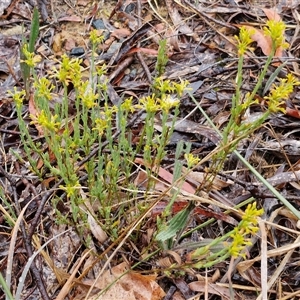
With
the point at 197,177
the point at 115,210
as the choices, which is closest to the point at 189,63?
the point at 197,177

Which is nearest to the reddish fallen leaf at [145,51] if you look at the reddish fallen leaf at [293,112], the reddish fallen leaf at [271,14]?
the reddish fallen leaf at [271,14]

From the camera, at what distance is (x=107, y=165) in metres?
1.50

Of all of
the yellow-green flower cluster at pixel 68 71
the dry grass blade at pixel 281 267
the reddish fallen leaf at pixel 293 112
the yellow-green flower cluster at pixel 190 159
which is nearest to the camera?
the yellow-green flower cluster at pixel 68 71

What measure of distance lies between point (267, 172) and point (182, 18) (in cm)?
97

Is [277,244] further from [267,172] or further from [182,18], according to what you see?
[182,18]

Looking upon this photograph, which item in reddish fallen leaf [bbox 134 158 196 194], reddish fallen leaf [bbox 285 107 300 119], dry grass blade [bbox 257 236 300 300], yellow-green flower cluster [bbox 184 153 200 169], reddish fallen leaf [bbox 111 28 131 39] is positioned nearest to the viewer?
yellow-green flower cluster [bbox 184 153 200 169]

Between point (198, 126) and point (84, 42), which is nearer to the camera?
point (198, 126)

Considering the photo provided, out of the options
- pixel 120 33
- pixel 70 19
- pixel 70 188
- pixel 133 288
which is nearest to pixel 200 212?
pixel 133 288

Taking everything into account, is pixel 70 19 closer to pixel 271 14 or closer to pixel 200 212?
pixel 271 14

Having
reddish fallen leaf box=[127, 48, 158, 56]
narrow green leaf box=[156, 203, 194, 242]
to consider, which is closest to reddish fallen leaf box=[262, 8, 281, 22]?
reddish fallen leaf box=[127, 48, 158, 56]

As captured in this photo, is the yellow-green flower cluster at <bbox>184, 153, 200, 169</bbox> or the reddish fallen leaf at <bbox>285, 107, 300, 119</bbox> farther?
the reddish fallen leaf at <bbox>285, 107, 300, 119</bbox>

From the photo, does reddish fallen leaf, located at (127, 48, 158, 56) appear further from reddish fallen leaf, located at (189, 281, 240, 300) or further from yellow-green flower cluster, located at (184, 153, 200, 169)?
reddish fallen leaf, located at (189, 281, 240, 300)

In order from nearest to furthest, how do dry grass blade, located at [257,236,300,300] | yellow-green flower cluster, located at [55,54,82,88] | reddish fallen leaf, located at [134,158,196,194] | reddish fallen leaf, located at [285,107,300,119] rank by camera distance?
yellow-green flower cluster, located at [55,54,82,88], dry grass blade, located at [257,236,300,300], reddish fallen leaf, located at [134,158,196,194], reddish fallen leaf, located at [285,107,300,119]

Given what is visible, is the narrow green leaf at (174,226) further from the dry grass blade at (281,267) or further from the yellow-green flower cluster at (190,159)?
the dry grass blade at (281,267)
